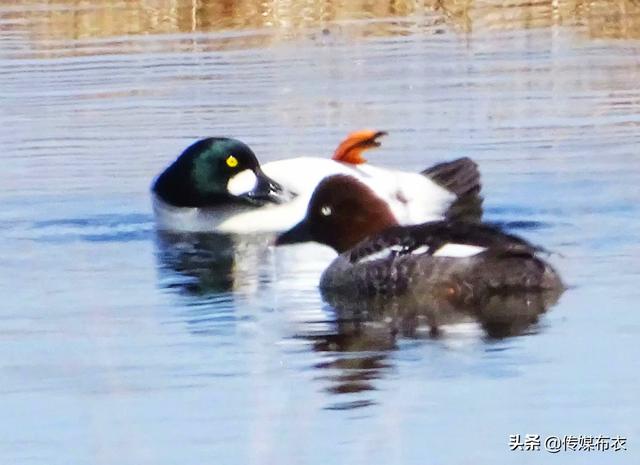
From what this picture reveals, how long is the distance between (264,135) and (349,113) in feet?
3.00

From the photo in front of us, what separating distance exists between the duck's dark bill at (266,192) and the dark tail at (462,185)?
996mm

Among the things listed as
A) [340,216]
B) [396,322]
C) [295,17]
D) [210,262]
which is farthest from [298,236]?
[295,17]

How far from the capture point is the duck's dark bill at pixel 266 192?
1308 centimetres

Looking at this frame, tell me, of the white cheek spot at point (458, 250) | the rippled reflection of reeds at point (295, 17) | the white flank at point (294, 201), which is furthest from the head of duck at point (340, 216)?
the rippled reflection of reeds at point (295, 17)

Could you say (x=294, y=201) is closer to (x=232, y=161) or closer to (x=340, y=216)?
(x=232, y=161)

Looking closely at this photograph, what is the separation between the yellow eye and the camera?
13266 millimetres

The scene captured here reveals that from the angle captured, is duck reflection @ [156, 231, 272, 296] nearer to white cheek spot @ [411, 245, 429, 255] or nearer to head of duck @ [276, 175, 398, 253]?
head of duck @ [276, 175, 398, 253]

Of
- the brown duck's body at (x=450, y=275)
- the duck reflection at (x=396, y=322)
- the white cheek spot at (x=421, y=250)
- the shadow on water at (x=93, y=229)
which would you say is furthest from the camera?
the shadow on water at (x=93, y=229)

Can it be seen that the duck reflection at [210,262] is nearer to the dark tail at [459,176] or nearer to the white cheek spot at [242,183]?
the white cheek spot at [242,183]

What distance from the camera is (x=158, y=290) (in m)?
10.9

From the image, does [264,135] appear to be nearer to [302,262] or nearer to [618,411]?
[302,262]

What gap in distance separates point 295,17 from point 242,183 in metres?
8.79

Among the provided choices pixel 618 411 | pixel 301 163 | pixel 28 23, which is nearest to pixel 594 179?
pixel 301 163

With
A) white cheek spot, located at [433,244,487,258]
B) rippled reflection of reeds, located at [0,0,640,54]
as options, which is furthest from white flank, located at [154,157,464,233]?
rippled reflection of reeds, located at [0,0,640,54]
